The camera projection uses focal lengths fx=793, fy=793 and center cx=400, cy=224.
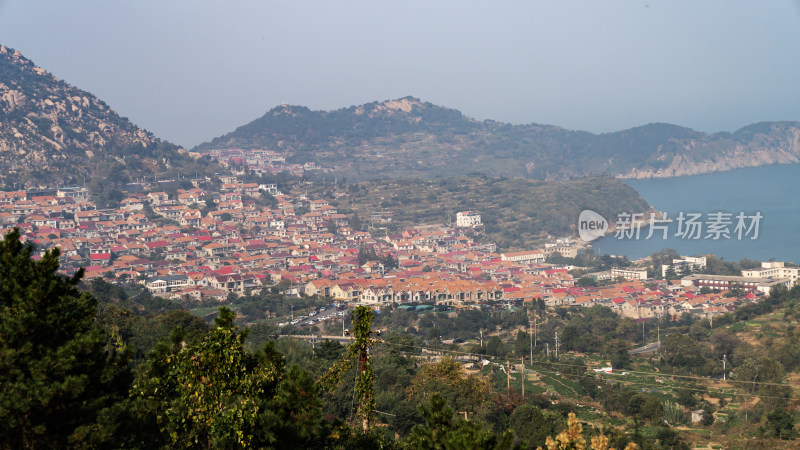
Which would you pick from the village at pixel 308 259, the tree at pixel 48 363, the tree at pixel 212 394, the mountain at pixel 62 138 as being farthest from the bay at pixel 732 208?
the tree at pixel 48 363

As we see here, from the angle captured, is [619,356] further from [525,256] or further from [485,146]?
[485,146]

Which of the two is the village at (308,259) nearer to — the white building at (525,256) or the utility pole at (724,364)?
the white building at (525,256)

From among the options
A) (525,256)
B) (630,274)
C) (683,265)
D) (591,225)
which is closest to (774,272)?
(683,265)

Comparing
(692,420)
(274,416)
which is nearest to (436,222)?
(692,420)

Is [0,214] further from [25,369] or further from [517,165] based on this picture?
[517,165]

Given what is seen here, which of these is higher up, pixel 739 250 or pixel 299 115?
pixel 299 115

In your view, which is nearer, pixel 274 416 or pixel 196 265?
pixel 274 416
